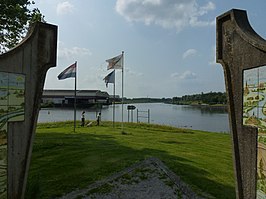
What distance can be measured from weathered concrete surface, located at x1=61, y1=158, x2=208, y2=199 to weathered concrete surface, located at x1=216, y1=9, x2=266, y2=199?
5.48 feet

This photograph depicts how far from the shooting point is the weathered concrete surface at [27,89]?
475 centimetres

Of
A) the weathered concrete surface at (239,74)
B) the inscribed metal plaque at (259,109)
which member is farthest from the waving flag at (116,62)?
the inscribed metal plaque at (259,109)

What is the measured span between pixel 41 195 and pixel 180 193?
3067 mm

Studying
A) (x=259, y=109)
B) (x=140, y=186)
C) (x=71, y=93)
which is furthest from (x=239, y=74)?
(x=71, y=93)

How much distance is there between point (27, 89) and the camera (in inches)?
193

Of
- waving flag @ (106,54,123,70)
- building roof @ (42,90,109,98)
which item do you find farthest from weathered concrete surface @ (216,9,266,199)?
building roof @ (42,90,109,98)

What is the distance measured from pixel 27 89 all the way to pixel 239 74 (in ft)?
12.5

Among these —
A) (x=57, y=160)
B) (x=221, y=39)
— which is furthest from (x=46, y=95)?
(x=221, y=39)

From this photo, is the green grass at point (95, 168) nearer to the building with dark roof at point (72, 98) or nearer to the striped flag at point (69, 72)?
the striped flag at point (69, 72)

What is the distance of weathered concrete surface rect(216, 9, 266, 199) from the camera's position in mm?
4234

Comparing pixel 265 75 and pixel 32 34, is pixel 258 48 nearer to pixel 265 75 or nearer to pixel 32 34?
pixel 265 75

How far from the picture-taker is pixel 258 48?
397 centimetres

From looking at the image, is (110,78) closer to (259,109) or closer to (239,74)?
(239,74)

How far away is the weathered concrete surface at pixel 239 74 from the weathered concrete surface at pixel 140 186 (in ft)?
5.48
